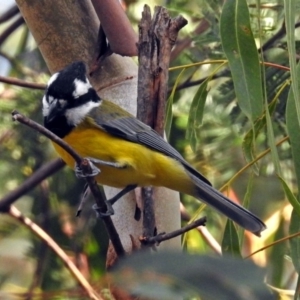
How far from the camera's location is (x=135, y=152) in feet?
5.72

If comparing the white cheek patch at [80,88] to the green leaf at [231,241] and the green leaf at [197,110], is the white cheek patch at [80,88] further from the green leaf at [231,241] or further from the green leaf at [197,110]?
the green leaf at [231,241]

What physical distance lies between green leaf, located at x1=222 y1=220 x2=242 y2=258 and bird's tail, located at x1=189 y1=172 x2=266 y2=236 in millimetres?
35

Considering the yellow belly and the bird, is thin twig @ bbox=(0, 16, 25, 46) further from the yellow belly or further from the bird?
the yellow belly

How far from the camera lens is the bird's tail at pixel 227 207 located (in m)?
1.62

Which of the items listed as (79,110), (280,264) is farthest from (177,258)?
(280,264)

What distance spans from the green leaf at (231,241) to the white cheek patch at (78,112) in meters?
0.44

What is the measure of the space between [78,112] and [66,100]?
4cm

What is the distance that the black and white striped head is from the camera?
5.73ft

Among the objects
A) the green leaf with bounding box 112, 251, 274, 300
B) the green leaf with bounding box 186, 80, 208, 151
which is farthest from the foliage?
the green leaf with bounding box 112, 251, 274, 300

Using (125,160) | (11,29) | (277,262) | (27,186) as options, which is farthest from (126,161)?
(11,29)

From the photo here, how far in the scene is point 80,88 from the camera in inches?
70.7

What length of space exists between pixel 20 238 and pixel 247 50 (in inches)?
47.5

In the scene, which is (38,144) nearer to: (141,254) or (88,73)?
(88,73)

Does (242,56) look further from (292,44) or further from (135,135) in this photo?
(135,135)
